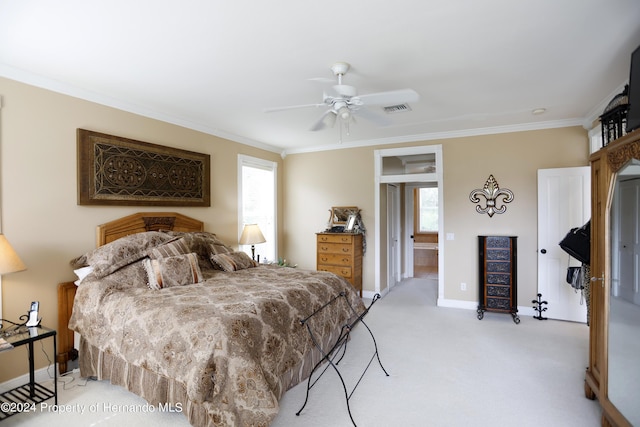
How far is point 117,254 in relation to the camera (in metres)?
3.08

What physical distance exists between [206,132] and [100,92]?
4.87 ft

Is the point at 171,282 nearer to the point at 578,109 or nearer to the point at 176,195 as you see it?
the point at 176,195

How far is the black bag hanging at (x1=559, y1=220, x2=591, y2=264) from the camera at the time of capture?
290 centimetres

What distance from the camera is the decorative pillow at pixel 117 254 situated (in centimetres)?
296

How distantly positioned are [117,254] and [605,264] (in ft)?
12.9

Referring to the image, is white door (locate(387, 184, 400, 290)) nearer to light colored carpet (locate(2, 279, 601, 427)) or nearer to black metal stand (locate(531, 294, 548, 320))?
light colored carpet (locate(2, 279, 601, 427))

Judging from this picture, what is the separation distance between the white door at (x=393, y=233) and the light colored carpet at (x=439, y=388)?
87.4 inches

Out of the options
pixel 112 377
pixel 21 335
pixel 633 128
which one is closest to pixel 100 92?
pixel 21 335

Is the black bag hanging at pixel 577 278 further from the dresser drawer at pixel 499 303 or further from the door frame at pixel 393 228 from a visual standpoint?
the door frame at pixel 393 228

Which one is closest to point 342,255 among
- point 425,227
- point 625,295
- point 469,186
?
point 469,186

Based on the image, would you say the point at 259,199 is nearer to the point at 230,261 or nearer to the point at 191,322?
the point at 230,261

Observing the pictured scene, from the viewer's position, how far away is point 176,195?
4.16 m

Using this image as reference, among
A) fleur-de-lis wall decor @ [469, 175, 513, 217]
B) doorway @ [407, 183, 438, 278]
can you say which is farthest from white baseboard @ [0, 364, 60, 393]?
doorway @ [407, 183, 438, 278]

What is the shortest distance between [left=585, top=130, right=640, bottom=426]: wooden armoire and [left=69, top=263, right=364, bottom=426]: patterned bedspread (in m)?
2.02
